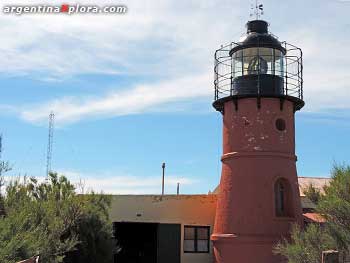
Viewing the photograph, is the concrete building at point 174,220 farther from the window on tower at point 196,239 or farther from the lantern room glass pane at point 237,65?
the lantern room glass pane at point 237,65

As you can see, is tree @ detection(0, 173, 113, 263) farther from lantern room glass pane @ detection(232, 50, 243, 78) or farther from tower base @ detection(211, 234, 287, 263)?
lantern room glass pane @ detection(232, 50, 243, 78)

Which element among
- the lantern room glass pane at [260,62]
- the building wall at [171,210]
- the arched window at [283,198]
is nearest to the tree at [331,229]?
the arched window at [283,198]

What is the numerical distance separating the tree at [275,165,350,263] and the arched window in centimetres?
325

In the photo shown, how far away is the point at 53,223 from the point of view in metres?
15.2

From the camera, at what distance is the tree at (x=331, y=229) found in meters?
13.2

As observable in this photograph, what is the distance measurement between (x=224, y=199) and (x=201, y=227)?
3.02 m

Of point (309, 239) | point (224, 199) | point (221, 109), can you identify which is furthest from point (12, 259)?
point (221, 109)

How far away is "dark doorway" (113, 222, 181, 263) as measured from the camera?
20.5 metres

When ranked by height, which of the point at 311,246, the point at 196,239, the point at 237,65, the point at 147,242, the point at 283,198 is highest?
the point at 237,65

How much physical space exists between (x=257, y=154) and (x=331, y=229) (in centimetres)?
463

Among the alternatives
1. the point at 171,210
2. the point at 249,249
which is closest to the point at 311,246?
the point at 249,249

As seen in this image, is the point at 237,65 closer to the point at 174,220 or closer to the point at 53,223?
the point at 174,220

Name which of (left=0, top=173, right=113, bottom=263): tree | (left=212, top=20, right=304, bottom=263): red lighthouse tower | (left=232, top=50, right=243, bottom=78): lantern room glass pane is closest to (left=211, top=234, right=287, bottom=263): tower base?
(left=212, top=20, right=304, bottom=263): red lighthouse tower

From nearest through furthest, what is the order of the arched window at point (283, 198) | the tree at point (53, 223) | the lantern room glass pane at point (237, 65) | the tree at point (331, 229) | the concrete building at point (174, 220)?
the tree at point (53, 223) → the tree at point (331, 229) → the arched window at point (283, 198) → the lantern room glass pane at point (237, 65) → the concrete building at point (174, 220)
